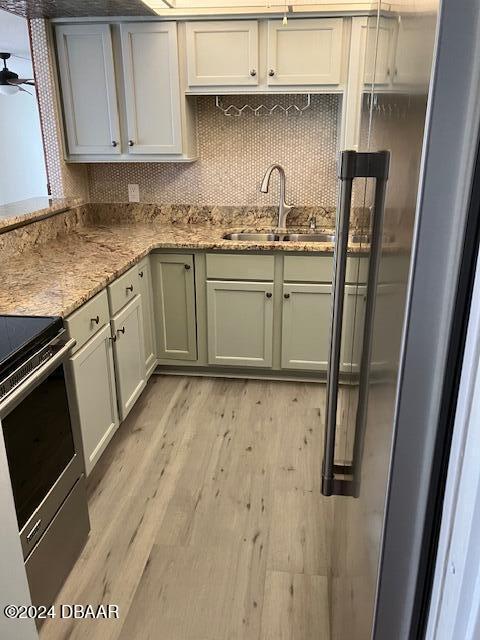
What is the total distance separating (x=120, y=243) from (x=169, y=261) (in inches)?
11.7

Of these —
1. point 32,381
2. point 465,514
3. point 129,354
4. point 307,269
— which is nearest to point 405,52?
point 465,514

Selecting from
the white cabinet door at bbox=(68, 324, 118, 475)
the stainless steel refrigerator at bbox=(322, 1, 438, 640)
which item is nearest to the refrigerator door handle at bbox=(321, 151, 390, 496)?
the stainless steel refrigerator at bbox=(322, 1, 438, 640)

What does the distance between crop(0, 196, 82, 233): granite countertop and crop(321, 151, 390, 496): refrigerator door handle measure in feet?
6.92

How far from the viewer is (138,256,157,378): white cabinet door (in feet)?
9.73

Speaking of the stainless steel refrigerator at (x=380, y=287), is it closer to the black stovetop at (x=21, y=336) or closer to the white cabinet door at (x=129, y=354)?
the black stovetop at (x=21, y=336)

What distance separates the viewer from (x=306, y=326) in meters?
3.13

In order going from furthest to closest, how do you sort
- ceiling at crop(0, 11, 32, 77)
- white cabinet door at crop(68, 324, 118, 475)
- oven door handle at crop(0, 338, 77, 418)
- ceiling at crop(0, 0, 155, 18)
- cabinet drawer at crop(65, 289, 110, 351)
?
ceiling at crop(0, 11, 32, 77), ceiling at crop(0, 0, 155, 18), white cabinet door at crop(68, 324, 118, 475), cabinet drawer at crop(65, 289, 110, 351), oven door handle at crop(0, 338, 77, 418)

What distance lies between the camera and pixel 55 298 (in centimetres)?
202

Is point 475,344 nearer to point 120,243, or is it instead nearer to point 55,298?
point 55,298

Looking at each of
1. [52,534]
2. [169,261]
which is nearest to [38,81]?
[169,261]

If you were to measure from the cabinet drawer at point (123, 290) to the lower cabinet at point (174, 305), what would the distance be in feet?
1.15

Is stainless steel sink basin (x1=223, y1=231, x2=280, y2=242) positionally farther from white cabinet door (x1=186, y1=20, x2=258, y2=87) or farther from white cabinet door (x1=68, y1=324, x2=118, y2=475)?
white cabinet door (x1=68, y1=324, x2=118, y2=475)

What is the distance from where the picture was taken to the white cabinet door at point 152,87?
117 inches

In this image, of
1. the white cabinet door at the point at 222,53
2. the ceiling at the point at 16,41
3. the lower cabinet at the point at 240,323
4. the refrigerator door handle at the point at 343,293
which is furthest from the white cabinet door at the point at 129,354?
the ceiling at the point at 16,41
